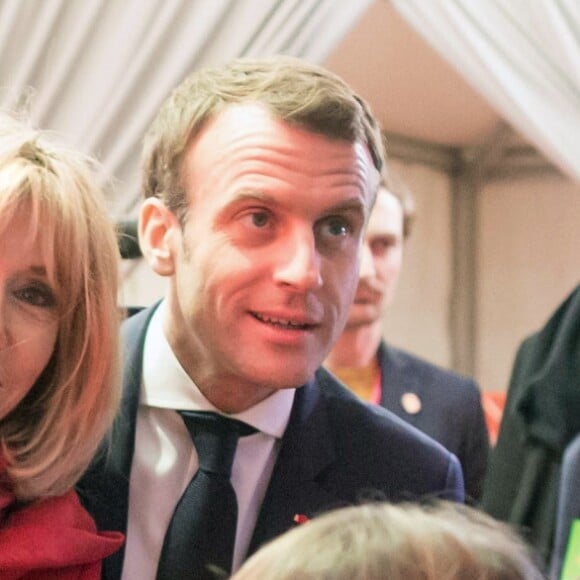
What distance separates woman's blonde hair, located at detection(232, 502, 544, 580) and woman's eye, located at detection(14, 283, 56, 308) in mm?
392

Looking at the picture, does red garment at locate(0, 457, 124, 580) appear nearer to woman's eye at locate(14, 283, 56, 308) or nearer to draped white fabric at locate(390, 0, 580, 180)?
woman's eye at locate(14, 283, 56, 308)

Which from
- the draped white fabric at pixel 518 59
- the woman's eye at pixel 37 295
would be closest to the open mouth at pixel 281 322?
the woman's eye at pixel 37 295

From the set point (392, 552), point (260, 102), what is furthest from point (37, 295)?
point (392, 552)

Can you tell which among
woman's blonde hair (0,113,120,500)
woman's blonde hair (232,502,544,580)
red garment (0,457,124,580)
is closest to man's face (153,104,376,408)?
woman's blonde hair (0,113,120,500)

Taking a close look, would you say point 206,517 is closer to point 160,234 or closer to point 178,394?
point 178,394

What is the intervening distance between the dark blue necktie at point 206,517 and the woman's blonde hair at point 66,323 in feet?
0.40

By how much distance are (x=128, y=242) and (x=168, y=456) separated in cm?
36

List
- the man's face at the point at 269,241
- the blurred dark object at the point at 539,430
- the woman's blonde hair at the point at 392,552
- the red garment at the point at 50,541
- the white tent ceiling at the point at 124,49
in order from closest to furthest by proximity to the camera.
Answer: the woman's blonde hair at the point at 392,552, the red garment at the point at 50,541, the man's face at the point at 269,241, the blurred dark object at the point at 539,430, the white tent ceiling at the point at 124,49

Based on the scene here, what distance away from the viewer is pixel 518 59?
5.37ft

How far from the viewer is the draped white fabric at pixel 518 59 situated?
162cm

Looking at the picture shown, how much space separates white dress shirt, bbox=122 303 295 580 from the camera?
3.51 ft

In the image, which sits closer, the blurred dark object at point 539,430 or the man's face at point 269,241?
the man's face at point 269,241

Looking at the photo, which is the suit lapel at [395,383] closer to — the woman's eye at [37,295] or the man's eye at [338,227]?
the man's eye at [338,227]

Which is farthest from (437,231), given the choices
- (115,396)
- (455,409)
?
(115,396)
